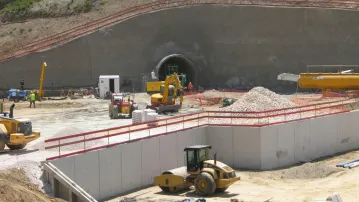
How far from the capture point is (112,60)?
45969 millimetres

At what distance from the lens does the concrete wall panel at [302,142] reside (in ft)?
97.7

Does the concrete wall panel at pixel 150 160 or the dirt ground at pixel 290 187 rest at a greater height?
the concrete wall panel at pixel 150 160

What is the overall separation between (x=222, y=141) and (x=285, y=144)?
296 cm

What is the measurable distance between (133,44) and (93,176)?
25480 millimetres

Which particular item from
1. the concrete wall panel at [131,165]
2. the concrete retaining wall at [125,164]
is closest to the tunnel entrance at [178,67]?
the concrete retaining wall at [125,164]

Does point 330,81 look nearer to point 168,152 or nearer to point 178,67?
point 178,67

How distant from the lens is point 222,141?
28.6 m

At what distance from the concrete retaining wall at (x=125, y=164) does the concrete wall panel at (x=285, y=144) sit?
12.8ft

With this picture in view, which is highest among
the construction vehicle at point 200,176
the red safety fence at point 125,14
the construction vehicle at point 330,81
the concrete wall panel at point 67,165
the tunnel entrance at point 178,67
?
the red safety fence at point 125,14

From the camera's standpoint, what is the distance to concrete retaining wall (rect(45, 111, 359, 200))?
22.0m

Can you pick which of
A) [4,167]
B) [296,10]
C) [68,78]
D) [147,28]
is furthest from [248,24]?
[4,167]

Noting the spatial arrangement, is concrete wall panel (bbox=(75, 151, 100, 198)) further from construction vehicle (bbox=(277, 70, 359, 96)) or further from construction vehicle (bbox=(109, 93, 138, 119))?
construction vehicle (bbox=(277, 70, 359, 96))

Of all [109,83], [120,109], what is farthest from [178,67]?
[120,109]

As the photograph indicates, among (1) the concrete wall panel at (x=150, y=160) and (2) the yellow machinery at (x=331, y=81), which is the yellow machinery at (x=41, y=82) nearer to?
(2) the yellow machinery at (x=331, y=81)
